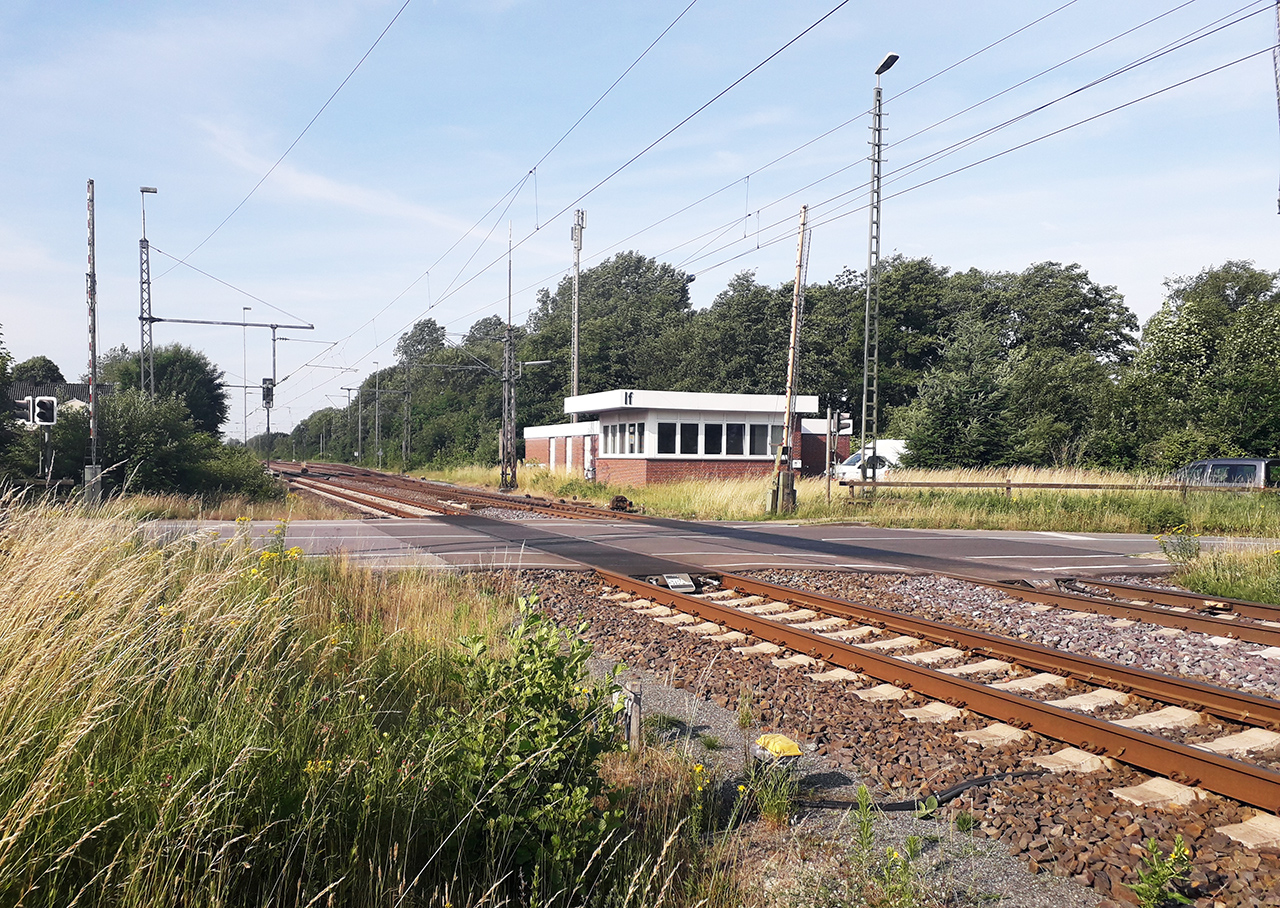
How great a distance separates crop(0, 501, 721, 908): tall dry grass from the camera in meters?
2.90

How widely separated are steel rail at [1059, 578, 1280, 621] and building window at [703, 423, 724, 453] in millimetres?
26367

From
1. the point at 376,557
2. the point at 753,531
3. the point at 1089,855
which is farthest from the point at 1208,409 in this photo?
the point at 1089,855

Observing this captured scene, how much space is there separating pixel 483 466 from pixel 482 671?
184ft

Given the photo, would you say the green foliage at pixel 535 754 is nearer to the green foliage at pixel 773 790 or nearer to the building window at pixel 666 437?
the green foliage at pixel 773 790

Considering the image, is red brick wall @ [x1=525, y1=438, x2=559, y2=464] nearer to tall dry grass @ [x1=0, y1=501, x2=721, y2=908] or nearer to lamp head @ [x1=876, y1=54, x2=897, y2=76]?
lamp head @ [x1=876, y1=54, x2=897, y2=76]

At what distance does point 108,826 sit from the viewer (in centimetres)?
299

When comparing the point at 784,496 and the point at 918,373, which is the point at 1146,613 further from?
the point at 918,373

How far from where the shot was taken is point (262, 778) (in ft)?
11.5

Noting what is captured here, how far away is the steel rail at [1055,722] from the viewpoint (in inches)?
181

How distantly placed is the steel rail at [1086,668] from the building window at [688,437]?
27.8 meters

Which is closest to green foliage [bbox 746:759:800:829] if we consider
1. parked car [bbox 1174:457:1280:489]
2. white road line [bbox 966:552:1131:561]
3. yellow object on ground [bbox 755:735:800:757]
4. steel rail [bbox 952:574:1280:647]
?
yellow object on ground [bbox 755:735:800:757]

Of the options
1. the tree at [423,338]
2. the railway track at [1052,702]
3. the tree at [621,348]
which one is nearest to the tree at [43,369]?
the tree at [621,348]

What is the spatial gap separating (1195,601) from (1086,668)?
15.6 ft

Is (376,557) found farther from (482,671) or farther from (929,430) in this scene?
(929,430)
